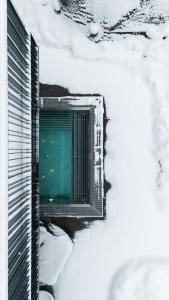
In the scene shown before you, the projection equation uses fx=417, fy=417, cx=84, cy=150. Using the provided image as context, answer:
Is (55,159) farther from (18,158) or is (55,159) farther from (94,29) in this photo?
(94,29)

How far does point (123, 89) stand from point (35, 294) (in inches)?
132

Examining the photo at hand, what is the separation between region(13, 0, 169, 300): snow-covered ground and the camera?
659 cm

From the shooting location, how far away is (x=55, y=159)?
22.3 feet

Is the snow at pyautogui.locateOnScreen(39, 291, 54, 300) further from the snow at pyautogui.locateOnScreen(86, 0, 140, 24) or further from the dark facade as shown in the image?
the snow at pyautogui.locateOnScreen(86, 0, 140, 24)

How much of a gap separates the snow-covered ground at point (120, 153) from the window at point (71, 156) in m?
0.26

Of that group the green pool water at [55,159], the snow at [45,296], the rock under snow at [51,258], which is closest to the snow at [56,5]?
the green pool water at [55,159]

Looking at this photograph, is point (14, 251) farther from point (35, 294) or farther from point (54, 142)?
point (54, 142)

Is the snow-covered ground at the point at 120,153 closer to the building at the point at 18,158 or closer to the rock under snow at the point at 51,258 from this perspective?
the rock under snow at the point at 51,258

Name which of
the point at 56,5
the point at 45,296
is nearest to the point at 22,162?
the point at 45,296

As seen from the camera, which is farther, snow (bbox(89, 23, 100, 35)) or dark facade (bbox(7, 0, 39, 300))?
snow (bbox(89, 23, 100, 35))

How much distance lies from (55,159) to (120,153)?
1.06 meters

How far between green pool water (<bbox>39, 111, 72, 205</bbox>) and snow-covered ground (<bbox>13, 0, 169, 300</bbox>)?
61 cm

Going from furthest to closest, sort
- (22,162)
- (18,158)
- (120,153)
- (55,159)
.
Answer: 1. (55,159)
2. (120,153)
3. (22,162)
4. (18,158)

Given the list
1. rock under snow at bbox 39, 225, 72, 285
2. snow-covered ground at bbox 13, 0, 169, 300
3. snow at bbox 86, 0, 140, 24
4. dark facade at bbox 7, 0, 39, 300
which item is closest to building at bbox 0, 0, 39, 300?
dark facade at bbox 7, 0, 39, 300
